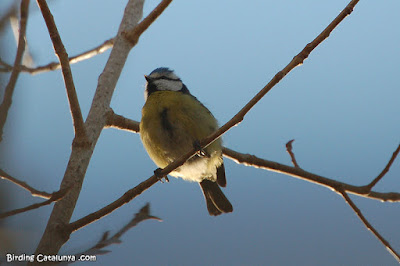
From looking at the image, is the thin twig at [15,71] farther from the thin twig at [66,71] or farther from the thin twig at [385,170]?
the thin twig at [385,170]

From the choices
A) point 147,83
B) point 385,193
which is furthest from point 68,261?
point 147,83

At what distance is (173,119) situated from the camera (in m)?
2.82

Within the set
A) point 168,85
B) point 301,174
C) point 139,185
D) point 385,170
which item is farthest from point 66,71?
point 168,85

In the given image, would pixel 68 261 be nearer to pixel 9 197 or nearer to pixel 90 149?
pixel 9 197

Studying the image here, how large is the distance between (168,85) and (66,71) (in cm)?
156

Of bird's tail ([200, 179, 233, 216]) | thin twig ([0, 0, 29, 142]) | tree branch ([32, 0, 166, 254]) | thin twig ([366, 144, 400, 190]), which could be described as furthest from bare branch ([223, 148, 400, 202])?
thin twig ([0, 0, 29, 142])

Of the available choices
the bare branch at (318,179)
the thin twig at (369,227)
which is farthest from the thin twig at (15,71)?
the thin twig at (369,227)

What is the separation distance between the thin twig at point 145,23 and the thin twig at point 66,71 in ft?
1.57

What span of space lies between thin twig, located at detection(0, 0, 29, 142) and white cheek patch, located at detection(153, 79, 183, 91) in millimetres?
1831

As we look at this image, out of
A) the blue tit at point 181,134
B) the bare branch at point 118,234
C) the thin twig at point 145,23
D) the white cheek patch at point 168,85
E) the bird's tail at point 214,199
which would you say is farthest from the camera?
the white cheek patch at point 168,85

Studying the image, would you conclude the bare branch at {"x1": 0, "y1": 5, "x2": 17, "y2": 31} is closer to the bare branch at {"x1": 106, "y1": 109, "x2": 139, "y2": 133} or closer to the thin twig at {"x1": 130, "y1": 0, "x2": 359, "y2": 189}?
the thin twig at {"x1": 130, "y1": 0, "x2": 359, "y2": 189}

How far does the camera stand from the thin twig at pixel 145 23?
80.4 inches

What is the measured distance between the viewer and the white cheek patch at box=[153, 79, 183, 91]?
332 cm

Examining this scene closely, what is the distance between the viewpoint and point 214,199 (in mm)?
3145
